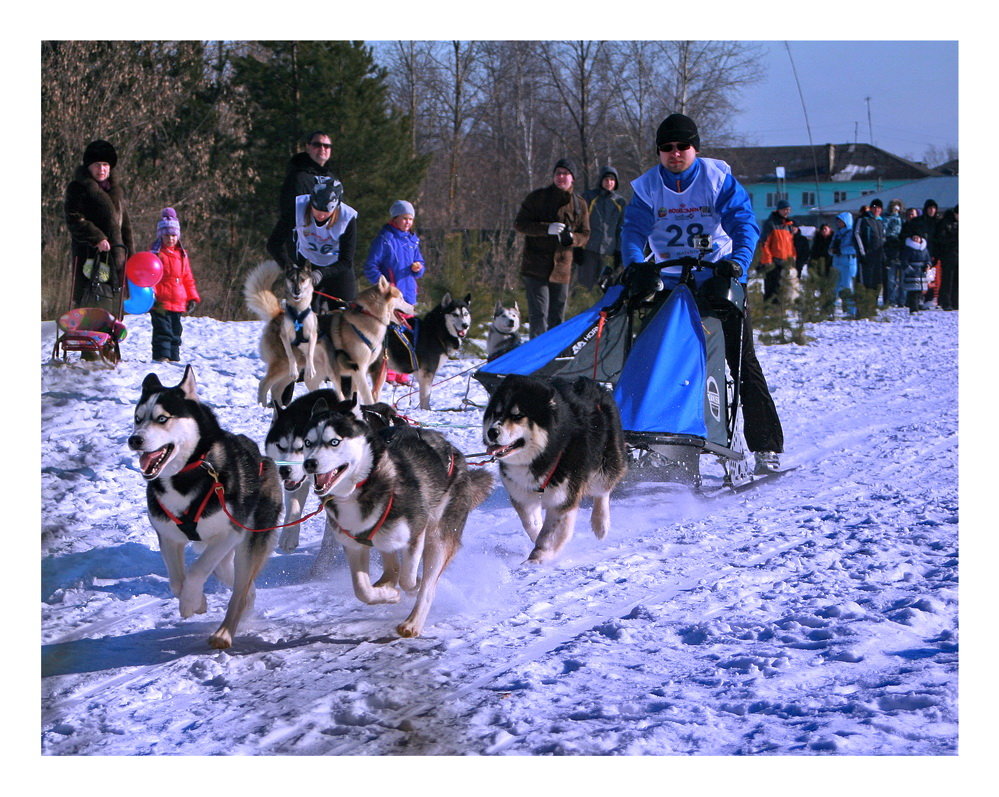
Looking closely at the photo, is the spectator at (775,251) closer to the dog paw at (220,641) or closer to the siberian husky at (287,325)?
the siberian husky at (287,325)

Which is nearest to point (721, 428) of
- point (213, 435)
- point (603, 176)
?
point (213, 435)

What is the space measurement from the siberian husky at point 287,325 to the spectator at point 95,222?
1.08 metres

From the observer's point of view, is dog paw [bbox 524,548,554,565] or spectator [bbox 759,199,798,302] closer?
dog paw [bbox 524,548,554,565]

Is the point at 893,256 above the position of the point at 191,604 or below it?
above

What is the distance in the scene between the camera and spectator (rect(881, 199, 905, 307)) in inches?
573

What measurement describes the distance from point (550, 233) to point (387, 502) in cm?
493

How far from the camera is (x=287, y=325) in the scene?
21.2 ft

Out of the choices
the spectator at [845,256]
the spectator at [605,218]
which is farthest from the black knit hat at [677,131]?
the spectator at [845,256]

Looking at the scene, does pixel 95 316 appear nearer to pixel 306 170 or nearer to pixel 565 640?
pixel 306 170

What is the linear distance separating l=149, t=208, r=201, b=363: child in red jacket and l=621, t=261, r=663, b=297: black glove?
14.0ft

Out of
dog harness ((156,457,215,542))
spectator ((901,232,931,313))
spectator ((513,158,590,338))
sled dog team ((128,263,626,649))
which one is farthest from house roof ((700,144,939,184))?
dog harness ((156,457,215,542))

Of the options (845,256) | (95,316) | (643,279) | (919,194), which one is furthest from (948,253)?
(95,316)

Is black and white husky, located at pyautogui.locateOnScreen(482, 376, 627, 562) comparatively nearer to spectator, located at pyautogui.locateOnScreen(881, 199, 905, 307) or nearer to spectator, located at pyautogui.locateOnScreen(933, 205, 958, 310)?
spectator, located at pyautogui.locateOnScreen(933, 205, 958, 310)

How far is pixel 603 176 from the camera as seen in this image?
27.5 feet
